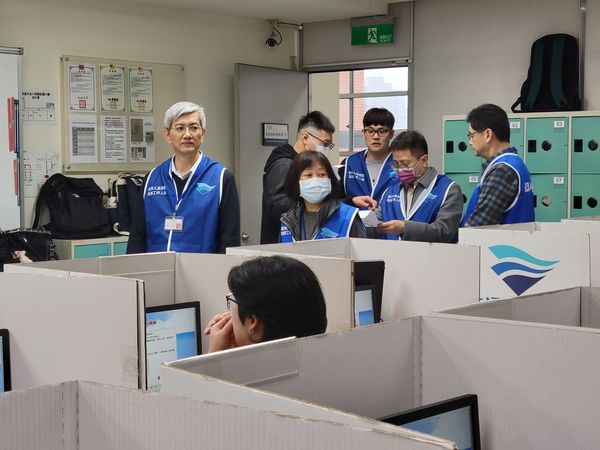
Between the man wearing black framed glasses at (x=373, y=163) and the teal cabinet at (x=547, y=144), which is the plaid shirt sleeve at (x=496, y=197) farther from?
the teal cabinet at (x=547, y=144)

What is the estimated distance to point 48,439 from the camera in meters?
1.06

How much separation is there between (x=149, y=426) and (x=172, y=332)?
5.64 feet

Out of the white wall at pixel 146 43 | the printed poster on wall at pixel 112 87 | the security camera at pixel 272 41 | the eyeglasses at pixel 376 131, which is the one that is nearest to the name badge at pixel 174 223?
→ the eyeglasses at pixel 376 131

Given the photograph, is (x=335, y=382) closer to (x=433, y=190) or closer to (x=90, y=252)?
(x=433, y=190)

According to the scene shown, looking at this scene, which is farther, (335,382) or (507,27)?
(507,27)

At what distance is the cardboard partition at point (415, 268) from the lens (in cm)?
292

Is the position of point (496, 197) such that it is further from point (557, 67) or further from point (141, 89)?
point (141, 89)

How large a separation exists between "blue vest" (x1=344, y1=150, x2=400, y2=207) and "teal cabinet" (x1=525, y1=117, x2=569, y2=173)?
216 centimetres

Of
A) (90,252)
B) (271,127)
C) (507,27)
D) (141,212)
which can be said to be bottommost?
(90,252)

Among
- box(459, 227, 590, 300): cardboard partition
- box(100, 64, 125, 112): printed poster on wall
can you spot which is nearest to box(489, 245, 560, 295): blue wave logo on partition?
box(459, 227, 590, 300): cardboard partition

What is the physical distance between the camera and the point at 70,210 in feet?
19.7

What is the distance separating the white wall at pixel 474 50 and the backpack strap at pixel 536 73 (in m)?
0.14

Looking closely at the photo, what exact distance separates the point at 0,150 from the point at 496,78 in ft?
12.5

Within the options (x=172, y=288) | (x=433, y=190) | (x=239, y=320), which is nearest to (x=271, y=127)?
(x=433, y=190)
